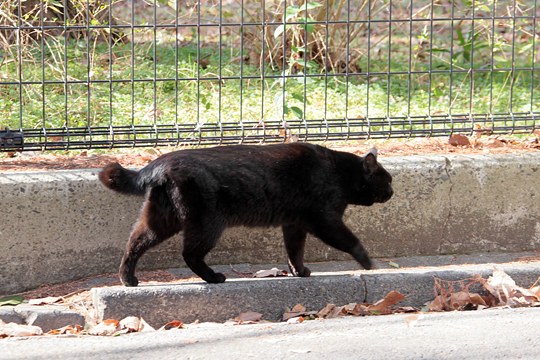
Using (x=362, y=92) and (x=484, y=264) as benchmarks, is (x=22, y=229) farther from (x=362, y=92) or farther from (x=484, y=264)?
(x=362, y=92)

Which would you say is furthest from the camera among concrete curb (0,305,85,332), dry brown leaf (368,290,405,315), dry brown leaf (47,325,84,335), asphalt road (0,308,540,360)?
dry brown leaf (368,290,405,315)

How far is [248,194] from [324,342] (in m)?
1.39

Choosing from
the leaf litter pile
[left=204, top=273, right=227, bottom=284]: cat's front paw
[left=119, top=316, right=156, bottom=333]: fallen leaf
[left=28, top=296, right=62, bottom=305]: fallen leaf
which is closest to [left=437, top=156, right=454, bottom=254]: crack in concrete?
the leaf litter pile

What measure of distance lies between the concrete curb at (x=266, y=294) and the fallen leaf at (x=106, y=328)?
0.14 metres

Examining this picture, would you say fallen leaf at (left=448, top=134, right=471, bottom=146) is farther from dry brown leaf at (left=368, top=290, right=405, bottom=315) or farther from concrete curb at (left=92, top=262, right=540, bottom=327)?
dry brown leaf at (left=368, top=290, right=405, bottom=315)

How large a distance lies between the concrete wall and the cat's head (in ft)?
0.72

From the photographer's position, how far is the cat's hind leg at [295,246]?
234 inches

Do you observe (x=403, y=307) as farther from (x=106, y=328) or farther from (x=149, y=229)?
(x=106, y=328)

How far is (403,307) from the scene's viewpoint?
18.3 ft

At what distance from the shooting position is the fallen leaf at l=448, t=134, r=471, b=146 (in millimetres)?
7141

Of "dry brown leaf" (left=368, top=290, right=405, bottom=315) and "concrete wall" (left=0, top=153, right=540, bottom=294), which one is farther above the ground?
"concrete wall" (left=0, top=153, right=540, bottom=294)

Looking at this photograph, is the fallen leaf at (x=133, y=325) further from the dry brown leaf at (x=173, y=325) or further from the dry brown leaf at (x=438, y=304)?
the dry brown leaf at (x=438, y=304)

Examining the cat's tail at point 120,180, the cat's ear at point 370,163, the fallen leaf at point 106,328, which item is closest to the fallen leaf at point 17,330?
the fallen leaf at point 106,328

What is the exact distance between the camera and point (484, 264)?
629cm
